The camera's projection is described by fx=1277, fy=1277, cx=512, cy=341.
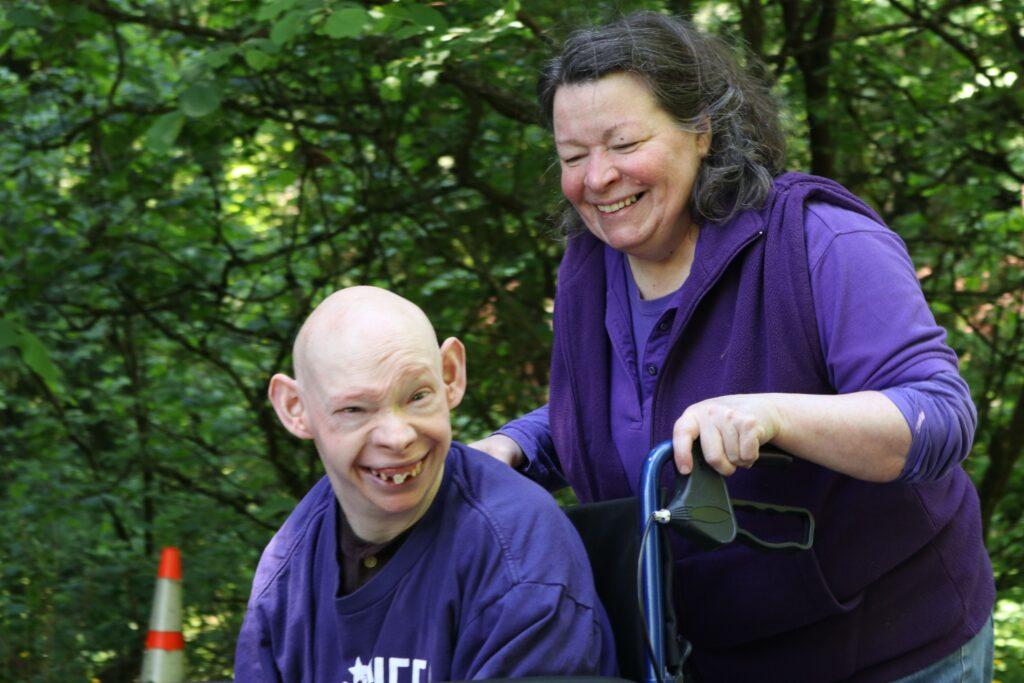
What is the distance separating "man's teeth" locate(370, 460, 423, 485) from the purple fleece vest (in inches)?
16.7

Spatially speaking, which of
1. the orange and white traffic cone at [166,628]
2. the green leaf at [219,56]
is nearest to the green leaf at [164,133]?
the green leaf at [219,56]

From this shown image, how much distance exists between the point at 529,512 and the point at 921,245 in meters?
3.44

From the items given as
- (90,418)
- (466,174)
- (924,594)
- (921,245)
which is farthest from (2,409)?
(924,594)

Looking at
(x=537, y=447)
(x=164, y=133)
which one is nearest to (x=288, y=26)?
(x=164, y=133)

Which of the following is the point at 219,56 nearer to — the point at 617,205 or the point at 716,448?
the point at 617,205

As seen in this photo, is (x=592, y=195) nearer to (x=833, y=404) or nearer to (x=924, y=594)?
(x=833, y=404)

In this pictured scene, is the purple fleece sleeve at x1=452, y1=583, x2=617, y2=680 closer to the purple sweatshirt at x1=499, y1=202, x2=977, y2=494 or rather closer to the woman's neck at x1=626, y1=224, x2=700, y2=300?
the purple sweatshirt at x1=499, y1=202, x2=977, y2=494

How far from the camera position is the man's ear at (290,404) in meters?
A: 2.03

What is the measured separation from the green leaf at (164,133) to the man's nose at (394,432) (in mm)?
1977

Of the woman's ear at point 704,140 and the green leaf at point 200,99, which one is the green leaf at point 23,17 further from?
the woman's ear at point 704,140

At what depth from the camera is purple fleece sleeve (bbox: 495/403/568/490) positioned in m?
2.40

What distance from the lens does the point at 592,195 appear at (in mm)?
2188

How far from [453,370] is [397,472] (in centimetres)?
23

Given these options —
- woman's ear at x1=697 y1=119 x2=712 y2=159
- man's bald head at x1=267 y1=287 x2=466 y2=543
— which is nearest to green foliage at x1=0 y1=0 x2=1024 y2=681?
woman's ear at x1=697 y1=119 x2=712 y2=159
